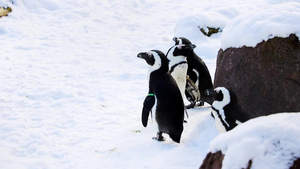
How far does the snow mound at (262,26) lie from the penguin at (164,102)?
0.85 meters

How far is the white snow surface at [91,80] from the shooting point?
3840mm

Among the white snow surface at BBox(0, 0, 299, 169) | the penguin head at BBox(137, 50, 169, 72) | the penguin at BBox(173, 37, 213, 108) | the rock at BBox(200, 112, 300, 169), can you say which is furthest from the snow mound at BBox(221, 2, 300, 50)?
A: the rock at BBox(200, 112, 300, 169)

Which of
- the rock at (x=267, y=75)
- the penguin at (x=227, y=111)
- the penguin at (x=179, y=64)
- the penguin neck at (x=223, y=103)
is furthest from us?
the penguin at (x=179, y=64)

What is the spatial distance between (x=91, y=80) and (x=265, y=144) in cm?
491

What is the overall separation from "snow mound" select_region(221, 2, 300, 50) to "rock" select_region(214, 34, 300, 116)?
6 cm

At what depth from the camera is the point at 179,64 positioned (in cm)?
473

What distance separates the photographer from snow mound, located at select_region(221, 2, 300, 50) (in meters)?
3.88

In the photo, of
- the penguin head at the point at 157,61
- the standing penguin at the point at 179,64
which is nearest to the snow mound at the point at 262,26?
the standing penguin at the point at 179,64

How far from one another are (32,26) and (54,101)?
14.0ft

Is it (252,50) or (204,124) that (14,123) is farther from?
(252,50)

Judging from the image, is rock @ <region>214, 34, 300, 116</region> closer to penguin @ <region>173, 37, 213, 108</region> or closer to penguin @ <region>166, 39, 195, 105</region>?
penguin @ <region>166, 39, 195, 105</region>

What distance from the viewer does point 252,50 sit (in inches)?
160

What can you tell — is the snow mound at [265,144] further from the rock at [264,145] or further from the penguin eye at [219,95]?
the penguin eye at [219,95]

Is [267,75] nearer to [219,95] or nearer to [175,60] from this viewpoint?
[219,95]
